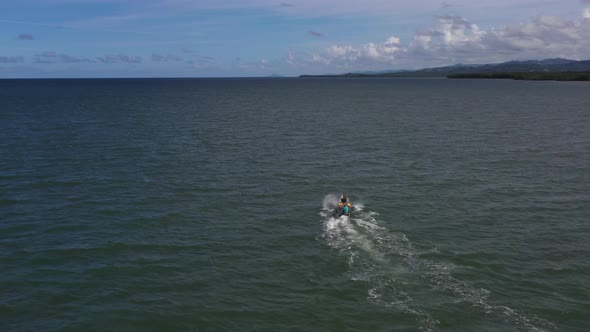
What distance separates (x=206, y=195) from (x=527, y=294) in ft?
101

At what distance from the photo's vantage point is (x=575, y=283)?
94.9 ft

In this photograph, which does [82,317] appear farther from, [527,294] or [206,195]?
[527,294]

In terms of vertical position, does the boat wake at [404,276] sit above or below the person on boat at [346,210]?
below

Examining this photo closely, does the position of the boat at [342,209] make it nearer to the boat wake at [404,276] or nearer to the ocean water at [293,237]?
the boat wake at [404,276]

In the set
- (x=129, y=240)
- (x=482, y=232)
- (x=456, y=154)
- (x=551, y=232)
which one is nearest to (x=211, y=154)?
(x=129, y=240)

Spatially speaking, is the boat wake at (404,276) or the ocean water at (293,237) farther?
the ocean water at (293,237)

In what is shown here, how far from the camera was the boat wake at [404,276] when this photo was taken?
2545cm

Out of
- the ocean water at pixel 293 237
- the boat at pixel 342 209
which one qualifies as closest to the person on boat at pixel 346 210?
the boat at pixel 342 209

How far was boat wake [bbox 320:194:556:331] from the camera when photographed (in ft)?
83.5

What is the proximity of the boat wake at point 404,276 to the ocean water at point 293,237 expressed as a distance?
0.13 metres

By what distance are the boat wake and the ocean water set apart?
13 centimetres

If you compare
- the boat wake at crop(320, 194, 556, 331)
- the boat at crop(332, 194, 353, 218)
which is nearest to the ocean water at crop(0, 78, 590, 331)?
the boat wake at crop(320, 194, 556, 331)

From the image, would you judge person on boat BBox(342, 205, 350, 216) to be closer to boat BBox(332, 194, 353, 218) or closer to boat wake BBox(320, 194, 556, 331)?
boat BBox(332, 194, 353, 218)

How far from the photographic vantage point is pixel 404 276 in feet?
97.2
